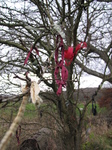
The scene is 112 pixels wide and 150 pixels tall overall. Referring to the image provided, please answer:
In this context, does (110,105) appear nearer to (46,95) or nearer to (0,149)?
(46,95)

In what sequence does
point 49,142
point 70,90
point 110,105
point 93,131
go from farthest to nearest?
point 110,105
point 93,131
point 49,142
point 70,90

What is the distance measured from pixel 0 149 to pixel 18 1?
4269mm

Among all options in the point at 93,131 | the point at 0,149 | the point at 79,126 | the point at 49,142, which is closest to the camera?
the point at 0,149

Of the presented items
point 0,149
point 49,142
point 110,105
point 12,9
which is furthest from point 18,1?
point 110,105

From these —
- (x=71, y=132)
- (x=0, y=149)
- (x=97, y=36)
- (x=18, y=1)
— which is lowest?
(x=71, y=132)

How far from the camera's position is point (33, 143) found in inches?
118

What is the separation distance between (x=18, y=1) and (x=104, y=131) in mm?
4954

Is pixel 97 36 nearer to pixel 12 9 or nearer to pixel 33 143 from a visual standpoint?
pixel 12 9

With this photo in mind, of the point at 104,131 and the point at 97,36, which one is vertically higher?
the point at 97,36

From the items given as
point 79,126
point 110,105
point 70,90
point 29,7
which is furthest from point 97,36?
point 110,105

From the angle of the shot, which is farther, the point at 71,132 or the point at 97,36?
the point at 97,36

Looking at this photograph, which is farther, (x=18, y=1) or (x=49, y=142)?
(x=18, y=1)

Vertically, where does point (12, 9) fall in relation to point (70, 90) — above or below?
above

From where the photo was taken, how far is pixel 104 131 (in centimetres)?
608
